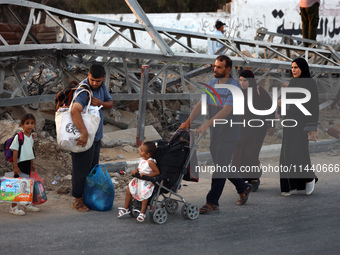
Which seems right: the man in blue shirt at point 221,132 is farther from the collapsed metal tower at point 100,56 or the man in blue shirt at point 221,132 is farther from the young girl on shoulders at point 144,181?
the collapsed metal tower at point 100,56

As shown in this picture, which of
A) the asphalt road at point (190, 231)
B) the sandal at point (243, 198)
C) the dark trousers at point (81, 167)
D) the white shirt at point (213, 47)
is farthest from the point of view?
the white shirt at point (213, 47)

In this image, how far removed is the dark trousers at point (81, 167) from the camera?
20.5ft

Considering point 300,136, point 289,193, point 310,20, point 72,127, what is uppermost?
point 310,20

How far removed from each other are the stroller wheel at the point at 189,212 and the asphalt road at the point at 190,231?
0.26 ft

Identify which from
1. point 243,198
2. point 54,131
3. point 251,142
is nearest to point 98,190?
point 243,198

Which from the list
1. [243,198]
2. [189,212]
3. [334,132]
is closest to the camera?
[189,212]

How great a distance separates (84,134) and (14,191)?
3.38 ft

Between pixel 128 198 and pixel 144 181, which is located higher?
pixel 144 181

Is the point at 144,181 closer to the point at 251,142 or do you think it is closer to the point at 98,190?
the point at 98,190

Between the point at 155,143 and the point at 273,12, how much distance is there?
64.4ft

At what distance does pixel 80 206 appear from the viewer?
21.1 feet

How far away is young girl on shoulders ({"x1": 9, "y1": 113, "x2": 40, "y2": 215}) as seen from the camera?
6.17 meters

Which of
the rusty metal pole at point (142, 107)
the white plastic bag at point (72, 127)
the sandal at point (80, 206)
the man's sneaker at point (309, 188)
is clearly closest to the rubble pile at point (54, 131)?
the rusty metal pole at point (142, 107)

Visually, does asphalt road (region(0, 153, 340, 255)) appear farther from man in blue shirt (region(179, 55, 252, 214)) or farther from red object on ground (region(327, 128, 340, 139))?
red object on ground (region(327, 128, 340, 139))
